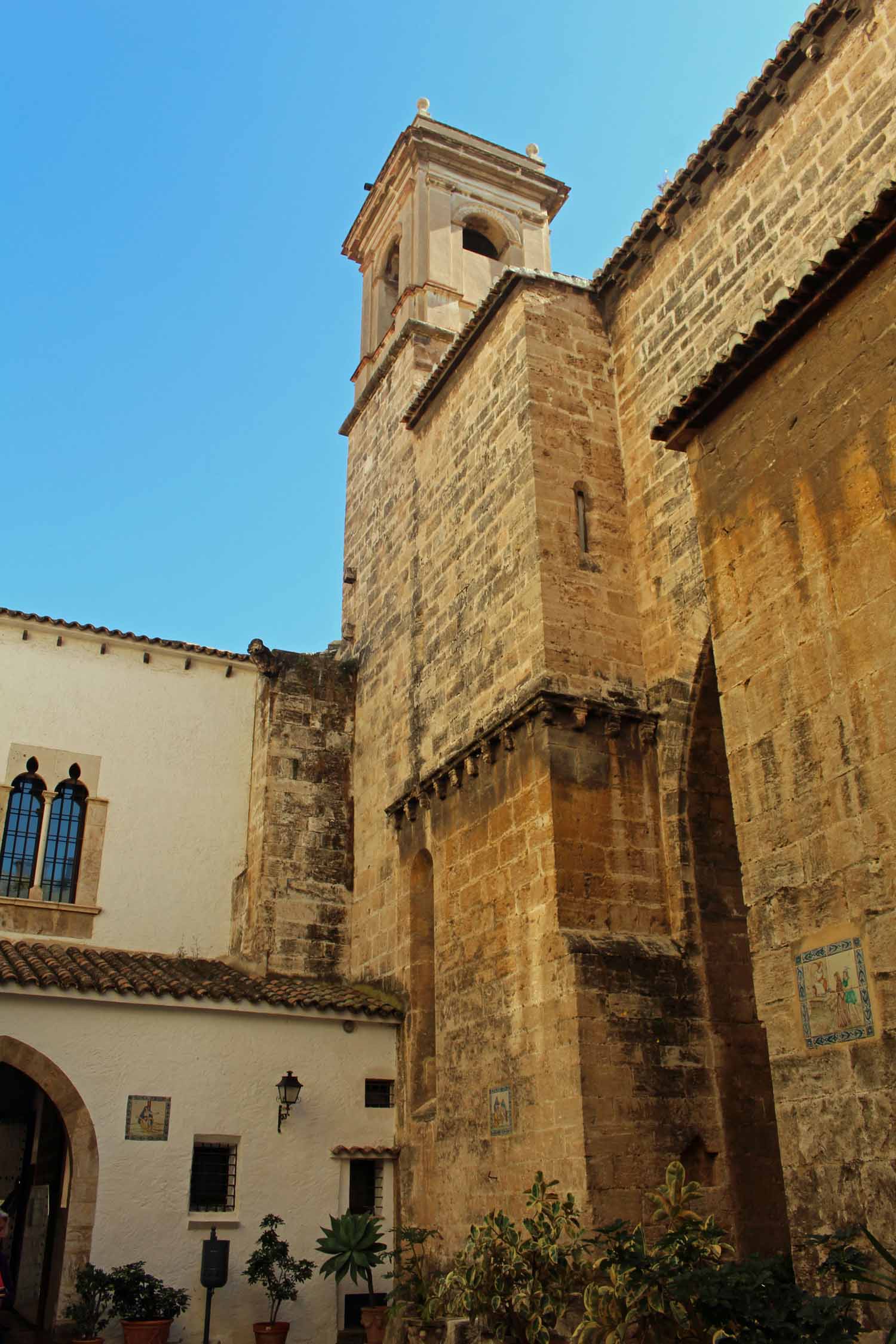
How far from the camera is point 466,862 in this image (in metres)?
11.5

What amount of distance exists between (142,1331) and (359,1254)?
202cm

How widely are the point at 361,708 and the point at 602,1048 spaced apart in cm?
747

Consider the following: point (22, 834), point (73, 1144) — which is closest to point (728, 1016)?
point (73, 1144)

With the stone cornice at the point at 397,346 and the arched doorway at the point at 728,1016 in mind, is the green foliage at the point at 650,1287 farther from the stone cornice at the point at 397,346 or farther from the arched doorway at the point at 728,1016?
the stone cornice at the point at 397,346

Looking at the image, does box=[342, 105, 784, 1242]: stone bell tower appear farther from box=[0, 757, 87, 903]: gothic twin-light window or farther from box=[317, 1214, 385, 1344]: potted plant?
box=[0, 757, 87, 903]: gothic twin-light window

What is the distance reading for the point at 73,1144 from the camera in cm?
1104

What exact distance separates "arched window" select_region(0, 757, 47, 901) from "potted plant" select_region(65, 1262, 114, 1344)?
488cm

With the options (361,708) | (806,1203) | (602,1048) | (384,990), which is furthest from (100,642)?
(806,1203)

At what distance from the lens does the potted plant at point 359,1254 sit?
1091cm

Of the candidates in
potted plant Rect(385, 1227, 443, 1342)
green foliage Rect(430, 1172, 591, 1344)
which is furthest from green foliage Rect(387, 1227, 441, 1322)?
green foliage Rect(430, 1172, 591, 1344)

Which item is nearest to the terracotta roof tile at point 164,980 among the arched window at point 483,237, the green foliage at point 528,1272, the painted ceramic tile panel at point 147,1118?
the painted ceramic tile panel at point 147,1118

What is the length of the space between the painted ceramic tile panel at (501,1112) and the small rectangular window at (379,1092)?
2.82m

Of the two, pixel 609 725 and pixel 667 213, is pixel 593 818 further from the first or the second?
pixel 667 213

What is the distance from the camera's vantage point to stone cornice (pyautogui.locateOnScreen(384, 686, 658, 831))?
10.4 meters
